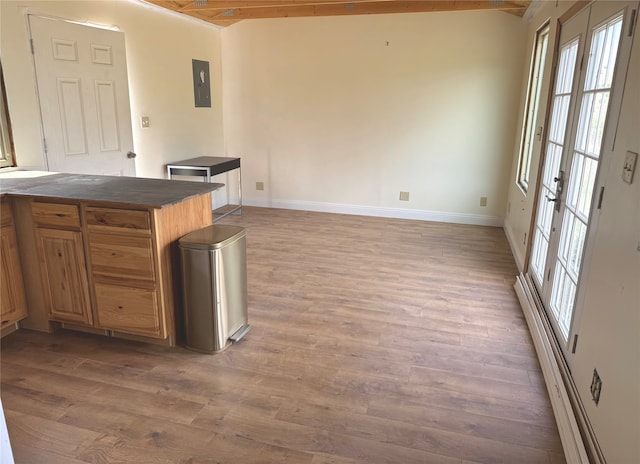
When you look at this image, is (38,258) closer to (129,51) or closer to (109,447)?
(109,447)

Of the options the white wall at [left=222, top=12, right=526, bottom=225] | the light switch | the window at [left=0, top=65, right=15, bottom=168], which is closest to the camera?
the light switch

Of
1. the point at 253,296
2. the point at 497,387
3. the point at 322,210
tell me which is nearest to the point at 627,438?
the point at 497,387

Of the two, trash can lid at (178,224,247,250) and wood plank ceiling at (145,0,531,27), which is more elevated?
wood plank ceiling at (145,0,531,27)

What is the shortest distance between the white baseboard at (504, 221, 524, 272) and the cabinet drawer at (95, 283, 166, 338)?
9.66 ft

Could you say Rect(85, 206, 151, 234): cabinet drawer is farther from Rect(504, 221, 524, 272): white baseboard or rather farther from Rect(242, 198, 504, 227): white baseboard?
Rect(242, 198, 504, 227): white baseboard

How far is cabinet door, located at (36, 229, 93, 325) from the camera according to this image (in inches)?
105

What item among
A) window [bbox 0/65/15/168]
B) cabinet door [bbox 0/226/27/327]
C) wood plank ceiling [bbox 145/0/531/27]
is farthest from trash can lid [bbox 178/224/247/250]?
wood plank ceiling [bbox 145/0/531/27]

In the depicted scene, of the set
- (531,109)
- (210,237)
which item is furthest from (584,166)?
(531,109)

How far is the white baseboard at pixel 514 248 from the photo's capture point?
4.04 metres

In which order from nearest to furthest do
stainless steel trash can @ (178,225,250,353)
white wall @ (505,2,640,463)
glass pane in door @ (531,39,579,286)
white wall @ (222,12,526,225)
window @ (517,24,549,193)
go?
white wall @ (505,2,640,463)
stainless steel trash can @ (178,225,250,353)
glass pane in door @ (531,39,579,286)
window @ (517,24,549,193)
white wall @ (222,12,526,225)

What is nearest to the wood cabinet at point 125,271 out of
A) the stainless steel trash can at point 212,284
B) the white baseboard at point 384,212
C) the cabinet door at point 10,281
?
the stainless steel trash can at point 212,284

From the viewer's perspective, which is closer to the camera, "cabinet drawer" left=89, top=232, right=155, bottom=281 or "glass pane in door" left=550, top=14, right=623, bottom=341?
"glass pane in door" left=550, top=14, right=623, bottom=341

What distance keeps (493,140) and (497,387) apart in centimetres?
382

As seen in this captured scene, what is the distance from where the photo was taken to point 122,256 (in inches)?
101
